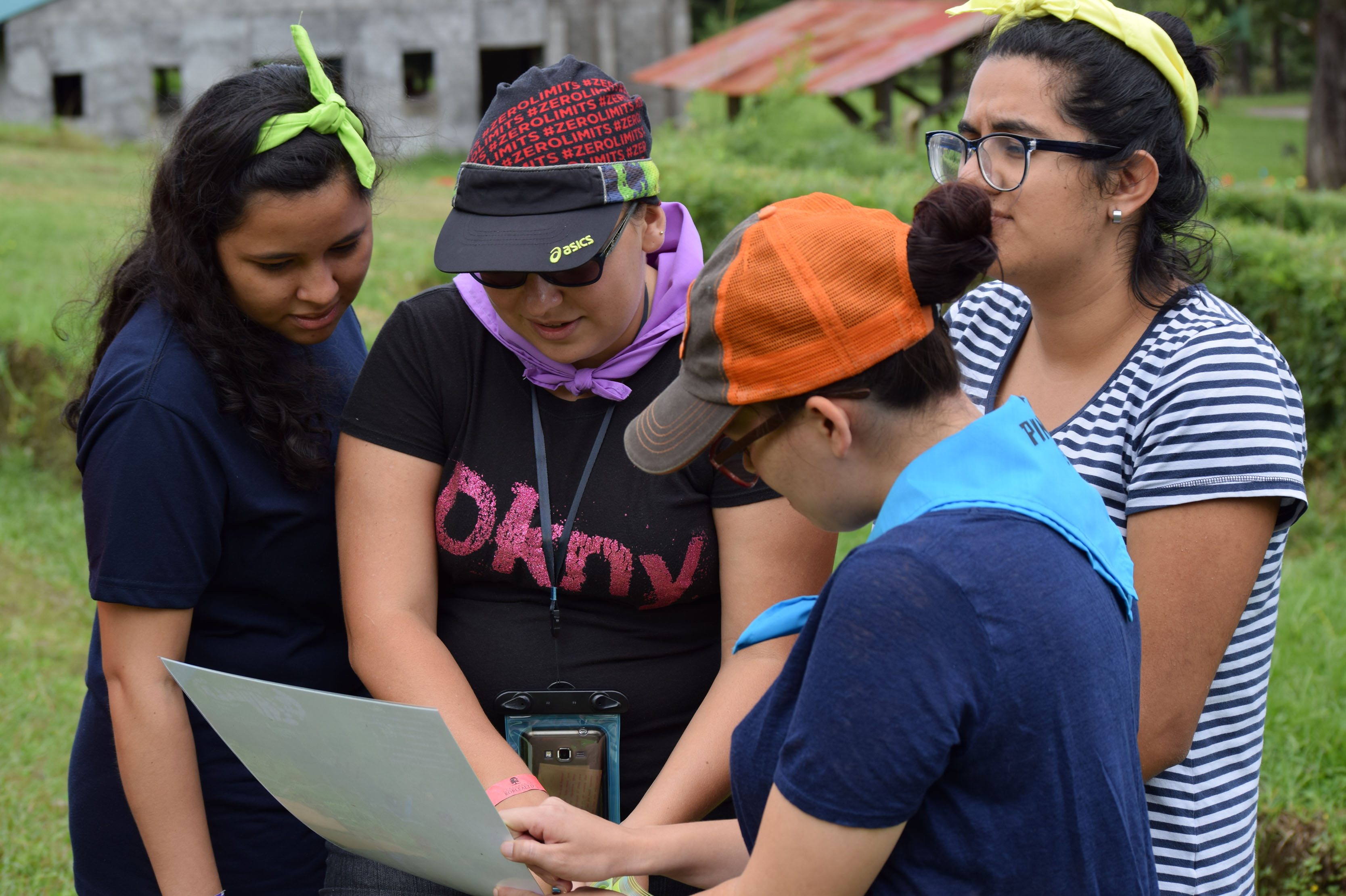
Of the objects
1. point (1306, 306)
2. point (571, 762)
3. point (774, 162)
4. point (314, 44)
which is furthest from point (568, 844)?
point (314, 44)

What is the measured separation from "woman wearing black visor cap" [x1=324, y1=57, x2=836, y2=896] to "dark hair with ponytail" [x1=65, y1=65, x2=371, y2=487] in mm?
123

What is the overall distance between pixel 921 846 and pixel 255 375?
4.42 ft

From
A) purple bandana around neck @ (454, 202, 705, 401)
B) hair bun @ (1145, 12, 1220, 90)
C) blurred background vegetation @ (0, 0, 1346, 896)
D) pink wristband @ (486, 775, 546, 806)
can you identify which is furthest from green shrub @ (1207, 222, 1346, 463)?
pink wristband @ (486, 775, 546, 806)

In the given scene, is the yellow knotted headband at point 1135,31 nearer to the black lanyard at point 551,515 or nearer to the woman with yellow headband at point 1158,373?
the woman with yellow headband at point 1158,373

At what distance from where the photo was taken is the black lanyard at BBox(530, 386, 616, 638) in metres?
2.00

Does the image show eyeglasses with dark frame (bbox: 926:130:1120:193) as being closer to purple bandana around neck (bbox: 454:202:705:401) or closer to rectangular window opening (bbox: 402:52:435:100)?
purple bandana around neck (bbox: 454:202:705:401)

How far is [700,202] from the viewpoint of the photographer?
7.61 m

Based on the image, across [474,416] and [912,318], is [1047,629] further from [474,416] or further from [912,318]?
[474,416]

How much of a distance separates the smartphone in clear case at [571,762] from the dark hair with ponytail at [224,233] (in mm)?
604

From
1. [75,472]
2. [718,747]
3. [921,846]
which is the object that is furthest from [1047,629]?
[75,472]

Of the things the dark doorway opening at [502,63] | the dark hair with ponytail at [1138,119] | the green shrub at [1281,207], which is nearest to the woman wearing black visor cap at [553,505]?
the dark hair with ponytail at [1138,119]

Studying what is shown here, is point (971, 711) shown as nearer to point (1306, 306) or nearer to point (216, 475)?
point (216, 475)

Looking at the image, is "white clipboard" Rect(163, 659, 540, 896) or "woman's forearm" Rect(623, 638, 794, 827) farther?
"woman's forearm" Rect(623, 638, 794, 827)

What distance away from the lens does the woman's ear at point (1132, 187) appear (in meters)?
1.96
